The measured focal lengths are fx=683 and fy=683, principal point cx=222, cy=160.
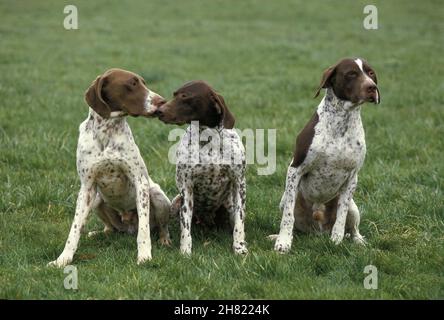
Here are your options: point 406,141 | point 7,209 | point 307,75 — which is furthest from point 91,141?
point 307,75

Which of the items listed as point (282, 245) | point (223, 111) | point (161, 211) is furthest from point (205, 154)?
point (282, 245)

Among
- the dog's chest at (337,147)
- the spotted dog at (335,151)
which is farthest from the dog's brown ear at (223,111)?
the dog's chest at (337,147)

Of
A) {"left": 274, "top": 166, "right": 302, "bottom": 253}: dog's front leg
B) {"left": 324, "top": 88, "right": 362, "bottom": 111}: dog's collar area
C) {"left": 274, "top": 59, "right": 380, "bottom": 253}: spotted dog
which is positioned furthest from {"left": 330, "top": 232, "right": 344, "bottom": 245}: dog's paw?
{"left": 324, "top": 88, "right": 362, "bottom": 111}: dog's collar area

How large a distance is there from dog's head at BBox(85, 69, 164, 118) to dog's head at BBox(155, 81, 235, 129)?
12 centimetres

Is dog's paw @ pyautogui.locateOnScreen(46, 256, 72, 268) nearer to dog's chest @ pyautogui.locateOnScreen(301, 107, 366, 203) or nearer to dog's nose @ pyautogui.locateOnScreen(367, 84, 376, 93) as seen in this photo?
dog's chest @ pyautogui.locateOnScreen(301, 107, 366, 203)

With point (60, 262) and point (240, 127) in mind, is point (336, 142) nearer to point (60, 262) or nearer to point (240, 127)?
point (60, 262)

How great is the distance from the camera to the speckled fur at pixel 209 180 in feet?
19.0

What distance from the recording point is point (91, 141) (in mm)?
5625

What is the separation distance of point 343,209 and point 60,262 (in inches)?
94.6

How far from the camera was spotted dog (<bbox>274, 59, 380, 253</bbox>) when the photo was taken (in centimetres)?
557

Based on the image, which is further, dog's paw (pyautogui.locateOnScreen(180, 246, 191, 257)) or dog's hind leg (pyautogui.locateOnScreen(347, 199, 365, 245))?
dog's hind leg (pyautogui.locateOnScreen(347, 199, 365, 245))

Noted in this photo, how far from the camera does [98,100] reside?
550 cm

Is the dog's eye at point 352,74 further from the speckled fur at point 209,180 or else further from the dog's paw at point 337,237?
the dog's paw at point 337,237

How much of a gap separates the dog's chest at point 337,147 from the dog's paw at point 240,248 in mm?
890
